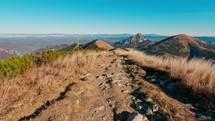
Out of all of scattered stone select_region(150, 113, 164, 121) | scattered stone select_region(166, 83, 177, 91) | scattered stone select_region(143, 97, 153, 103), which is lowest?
scattered stone select_region(166, 83, 177, 91)

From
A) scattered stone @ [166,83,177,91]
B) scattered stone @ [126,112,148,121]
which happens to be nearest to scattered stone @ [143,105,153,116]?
scattered stone @ [126,112,148,121]

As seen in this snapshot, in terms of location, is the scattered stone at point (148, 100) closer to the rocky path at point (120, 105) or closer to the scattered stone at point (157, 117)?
the rocky path at point (120, 105)

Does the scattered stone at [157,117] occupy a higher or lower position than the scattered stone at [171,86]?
higher

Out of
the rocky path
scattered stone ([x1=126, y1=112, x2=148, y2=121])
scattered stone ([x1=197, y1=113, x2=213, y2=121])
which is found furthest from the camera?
the rocky path

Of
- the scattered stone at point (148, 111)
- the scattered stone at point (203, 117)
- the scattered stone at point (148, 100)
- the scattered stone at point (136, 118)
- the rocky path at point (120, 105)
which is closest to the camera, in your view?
the scattered stone at point (136, 118)

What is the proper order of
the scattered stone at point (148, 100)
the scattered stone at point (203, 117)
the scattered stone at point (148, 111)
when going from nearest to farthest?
the scattered stone at point (203, 117)
the scattered stone at point (148, 111)
the scattered stone at point (148, 100)

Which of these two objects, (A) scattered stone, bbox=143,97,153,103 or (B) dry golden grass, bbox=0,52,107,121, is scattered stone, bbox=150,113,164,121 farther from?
(B) dry golden grass, bbox=0,52,107,121

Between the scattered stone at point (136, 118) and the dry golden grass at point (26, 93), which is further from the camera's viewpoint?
the dry golden grass at point (26, 93)

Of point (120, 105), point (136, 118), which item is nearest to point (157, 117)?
point (136, 118)

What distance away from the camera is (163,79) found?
31.1 ft

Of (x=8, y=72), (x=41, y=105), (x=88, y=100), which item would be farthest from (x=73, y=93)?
(x=8, y=72)

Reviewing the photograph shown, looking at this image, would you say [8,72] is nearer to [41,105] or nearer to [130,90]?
[41,105]

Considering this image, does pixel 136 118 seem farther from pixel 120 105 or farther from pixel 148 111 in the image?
pixel 120 105

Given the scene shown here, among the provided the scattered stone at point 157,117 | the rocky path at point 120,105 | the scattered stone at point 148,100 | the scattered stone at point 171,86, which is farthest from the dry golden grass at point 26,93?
the scattered stone at point 171,86
